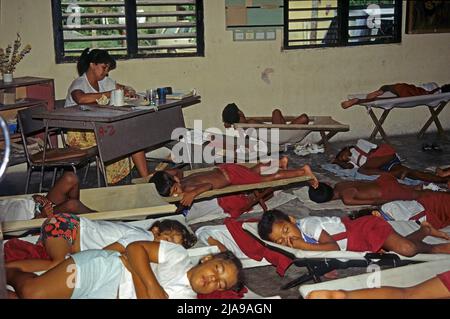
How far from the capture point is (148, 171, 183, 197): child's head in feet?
15.7

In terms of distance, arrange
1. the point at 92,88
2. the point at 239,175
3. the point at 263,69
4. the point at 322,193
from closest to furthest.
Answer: the point at 239,175 < the point at 322,193 < the point at 92,88 < the point at 263,69

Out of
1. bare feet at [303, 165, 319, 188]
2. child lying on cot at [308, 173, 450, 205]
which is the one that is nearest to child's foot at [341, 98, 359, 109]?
child lying on cot at [308, 173, 450, 205]

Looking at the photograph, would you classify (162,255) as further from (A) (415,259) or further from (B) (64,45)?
(B) (64,45)

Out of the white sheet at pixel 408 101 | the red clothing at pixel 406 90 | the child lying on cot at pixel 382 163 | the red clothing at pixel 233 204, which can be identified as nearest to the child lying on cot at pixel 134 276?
the red clothing at pixel 233 204

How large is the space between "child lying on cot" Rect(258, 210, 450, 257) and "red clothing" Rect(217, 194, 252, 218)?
1217 mm

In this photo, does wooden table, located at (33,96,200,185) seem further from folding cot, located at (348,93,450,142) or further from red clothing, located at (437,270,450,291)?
red clothing, located at (437,270,450,291)

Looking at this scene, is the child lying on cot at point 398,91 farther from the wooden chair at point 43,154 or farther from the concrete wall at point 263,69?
the wooden chair at point 43,154

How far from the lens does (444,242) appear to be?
13.4 ft

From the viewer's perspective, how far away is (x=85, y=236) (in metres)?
3.72

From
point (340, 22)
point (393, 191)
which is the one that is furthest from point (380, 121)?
point (393, 191)

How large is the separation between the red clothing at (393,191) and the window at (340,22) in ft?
10.5

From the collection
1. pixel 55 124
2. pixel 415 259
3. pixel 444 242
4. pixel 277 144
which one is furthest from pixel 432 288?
pixel 277 144

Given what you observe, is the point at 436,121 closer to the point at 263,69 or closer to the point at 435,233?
the point at 263,69

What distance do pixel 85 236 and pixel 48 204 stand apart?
0.92 meters
